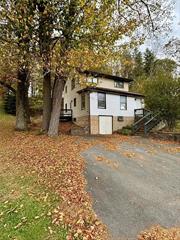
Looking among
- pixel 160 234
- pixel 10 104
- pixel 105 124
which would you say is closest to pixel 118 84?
pixel 105 124

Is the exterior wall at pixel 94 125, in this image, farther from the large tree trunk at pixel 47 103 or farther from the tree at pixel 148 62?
the tree at pixel 148 62

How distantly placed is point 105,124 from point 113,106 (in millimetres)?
2247

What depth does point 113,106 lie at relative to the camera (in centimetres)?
2523

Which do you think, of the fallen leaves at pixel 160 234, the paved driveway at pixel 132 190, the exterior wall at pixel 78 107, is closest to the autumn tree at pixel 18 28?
the paved driveway at pixel 132 190

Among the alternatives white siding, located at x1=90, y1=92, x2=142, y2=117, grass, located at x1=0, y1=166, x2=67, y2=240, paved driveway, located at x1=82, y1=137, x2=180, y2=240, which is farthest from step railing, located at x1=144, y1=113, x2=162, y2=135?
grass, located at x1=0, y1=166, x2=67, y2=240

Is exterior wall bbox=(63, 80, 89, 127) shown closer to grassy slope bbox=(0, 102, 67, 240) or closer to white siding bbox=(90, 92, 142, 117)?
white siding bbox=(90, 92, 142, 117)

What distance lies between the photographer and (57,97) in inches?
617

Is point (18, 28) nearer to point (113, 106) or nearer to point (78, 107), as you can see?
point (78, 107)

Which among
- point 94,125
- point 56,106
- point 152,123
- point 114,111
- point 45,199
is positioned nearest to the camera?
point 45,199

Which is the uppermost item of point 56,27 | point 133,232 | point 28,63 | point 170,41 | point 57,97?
point 170,41

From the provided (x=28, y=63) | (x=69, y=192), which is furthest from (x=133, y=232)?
(x=28, y=63)

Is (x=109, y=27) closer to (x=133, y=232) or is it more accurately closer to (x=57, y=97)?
(x=57, y=97)

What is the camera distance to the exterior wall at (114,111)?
2339 centimetres

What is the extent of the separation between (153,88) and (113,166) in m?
12.8
